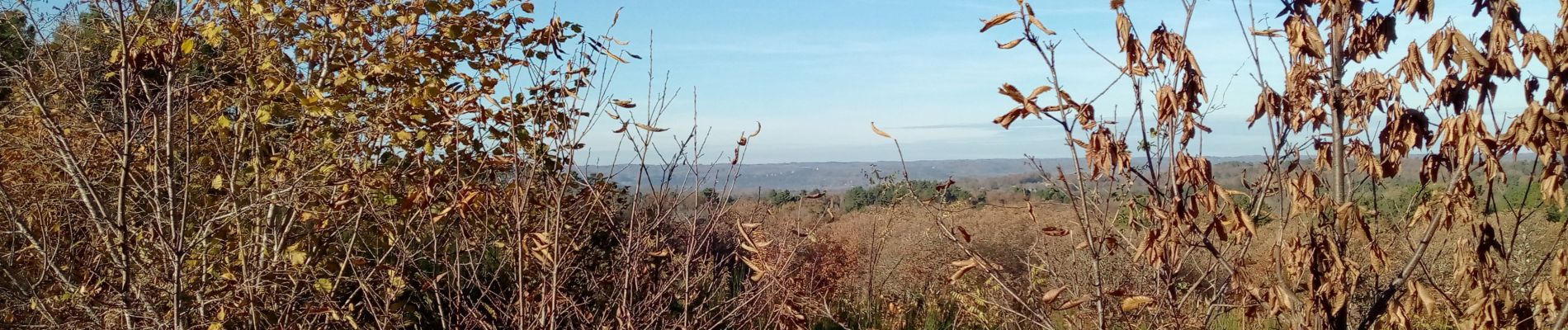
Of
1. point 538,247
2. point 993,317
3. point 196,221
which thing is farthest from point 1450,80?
point 993,317

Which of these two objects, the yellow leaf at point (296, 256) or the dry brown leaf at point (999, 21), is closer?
the dry brown leaf at point (999, 21)

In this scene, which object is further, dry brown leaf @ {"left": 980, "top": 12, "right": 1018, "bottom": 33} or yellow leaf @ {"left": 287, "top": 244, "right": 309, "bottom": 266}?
yellow leaf @ {"left": 287, "top": 244, "right": 309, "bottom": 266}

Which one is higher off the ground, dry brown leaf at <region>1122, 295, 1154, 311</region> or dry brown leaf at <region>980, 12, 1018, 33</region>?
dry brown leaf at <region>980, 12, 1018, 33</region>

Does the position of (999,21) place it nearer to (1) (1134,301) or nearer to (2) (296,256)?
(1) (1134,301)

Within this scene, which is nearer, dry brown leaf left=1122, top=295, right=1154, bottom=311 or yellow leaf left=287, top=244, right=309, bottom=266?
dry brown leaf left=1122, top=295, right=1154, bottom=311

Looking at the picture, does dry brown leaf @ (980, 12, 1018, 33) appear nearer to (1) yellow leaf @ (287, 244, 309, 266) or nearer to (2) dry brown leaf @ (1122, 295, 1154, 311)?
(2) dry brown leaf @ (1122, 295, 1154, 311)

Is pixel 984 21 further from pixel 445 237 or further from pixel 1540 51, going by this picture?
pixel 445 237

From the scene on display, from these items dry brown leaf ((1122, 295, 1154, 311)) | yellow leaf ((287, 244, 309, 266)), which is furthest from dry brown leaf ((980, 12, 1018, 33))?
yellow leaf ((287, 244, 309, 266))

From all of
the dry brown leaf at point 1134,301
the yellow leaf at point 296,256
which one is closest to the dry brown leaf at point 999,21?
the dry brown leaf at point 1134,301

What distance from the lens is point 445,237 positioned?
5355 millimetres

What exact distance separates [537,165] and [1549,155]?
3173 millimetres

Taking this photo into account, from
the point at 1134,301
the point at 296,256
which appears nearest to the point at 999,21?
the point at 1134,301

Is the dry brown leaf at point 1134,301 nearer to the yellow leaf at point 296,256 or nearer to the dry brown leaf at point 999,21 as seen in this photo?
the dry brown leaf at point 999,21

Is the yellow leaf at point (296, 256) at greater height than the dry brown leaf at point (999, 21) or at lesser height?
lesser
